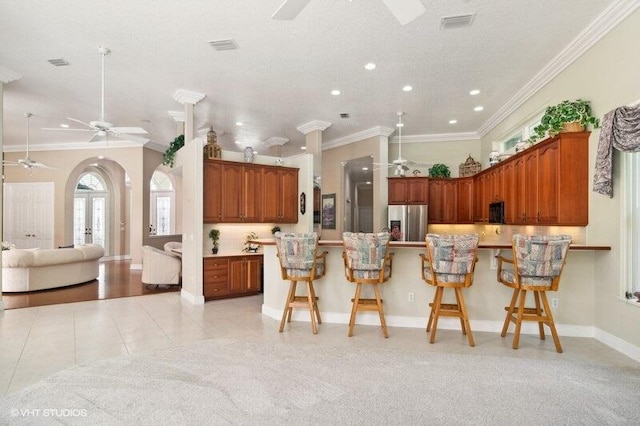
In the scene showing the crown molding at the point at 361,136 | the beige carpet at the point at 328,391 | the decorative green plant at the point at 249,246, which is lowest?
the beige carpet at the point at 328,391

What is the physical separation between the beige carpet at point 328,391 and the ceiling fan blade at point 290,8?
2780 millimetres

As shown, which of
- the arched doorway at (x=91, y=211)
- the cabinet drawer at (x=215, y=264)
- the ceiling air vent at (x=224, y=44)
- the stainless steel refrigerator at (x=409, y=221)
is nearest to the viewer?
the ceiling air vent at (x=224, y=44)

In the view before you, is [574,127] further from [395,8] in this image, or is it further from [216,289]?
[216,289]

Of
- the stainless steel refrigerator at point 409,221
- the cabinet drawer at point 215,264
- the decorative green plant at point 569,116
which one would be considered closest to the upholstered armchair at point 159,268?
the cabinet drawer at point 215,264

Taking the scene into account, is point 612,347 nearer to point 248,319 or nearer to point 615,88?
point 615,88

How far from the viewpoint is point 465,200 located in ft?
25.2

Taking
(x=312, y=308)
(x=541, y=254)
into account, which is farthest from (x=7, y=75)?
(x=541, y=254)

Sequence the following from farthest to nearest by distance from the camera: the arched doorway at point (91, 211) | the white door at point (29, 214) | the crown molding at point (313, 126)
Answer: the arched doorway at point (91, 211)
the white door at point (29, 214)
the crown molding at point (313, 126)

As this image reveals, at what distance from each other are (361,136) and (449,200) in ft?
8.45

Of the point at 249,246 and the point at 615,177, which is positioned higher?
the point at 615,177

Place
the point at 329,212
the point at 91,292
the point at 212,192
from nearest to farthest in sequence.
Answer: the point at 212,192 → the point at 91,292 → the point at 329,212

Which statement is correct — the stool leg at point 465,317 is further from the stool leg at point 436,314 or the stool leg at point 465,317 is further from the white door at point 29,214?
the white door at point 29,214

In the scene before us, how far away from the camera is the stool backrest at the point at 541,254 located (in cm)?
328

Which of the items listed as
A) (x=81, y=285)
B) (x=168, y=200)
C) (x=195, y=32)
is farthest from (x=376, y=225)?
(x=168, y=200)
